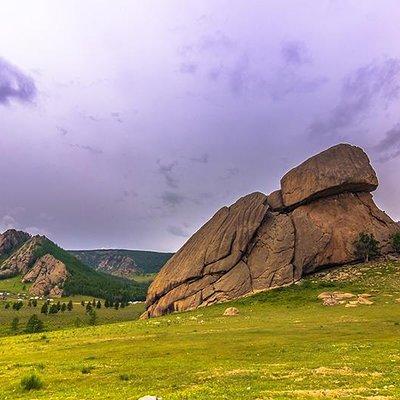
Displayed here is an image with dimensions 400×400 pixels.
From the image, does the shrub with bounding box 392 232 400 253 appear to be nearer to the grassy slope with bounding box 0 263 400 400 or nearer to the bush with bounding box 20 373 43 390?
the grassy slope with bounding box 0 263 400 400

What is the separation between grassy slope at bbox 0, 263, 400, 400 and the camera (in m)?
24.1

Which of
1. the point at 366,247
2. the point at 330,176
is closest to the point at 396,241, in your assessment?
the point at 366,247

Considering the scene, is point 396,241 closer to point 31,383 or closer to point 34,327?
point 31,383

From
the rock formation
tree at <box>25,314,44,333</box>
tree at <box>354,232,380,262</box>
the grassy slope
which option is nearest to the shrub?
the rock formation

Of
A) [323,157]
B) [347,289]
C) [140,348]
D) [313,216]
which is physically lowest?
[140,348]

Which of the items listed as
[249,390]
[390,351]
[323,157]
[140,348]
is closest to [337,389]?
[249,390]

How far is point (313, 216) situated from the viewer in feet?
372

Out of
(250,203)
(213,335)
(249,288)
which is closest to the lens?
(213,335)

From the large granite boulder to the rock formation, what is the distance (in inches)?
10.8

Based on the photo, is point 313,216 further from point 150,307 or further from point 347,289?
point 150,307

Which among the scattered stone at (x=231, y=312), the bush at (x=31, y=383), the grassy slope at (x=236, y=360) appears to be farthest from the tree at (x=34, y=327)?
the bush at (x=31, y=383)

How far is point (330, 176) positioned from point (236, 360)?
86924mm

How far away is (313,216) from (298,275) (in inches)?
767

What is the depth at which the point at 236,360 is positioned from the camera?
118 feet
